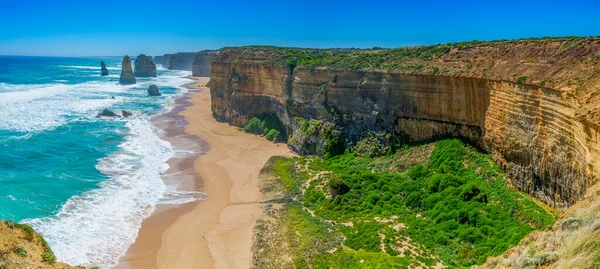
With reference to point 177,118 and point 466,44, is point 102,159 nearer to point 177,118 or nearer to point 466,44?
point 177,118

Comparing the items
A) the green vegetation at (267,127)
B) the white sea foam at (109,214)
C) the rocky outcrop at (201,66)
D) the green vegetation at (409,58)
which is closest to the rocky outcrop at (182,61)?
the rocky outcrop at (201,66)

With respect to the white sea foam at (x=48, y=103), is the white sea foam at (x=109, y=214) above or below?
below

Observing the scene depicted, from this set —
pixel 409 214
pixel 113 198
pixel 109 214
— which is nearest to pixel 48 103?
pixel 113 198

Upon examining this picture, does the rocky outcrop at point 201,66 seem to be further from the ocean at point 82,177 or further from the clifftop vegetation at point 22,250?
the clifftop vegetation at point 22,250

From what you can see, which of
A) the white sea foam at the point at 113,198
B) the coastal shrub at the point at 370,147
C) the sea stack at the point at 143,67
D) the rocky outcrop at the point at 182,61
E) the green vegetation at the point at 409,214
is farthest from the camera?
the rocky outcrop at the point at 182,61

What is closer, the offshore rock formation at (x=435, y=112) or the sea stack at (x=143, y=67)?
the offshore rock formation at (x=435, y=112)

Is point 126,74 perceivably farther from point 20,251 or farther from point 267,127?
point 20,251

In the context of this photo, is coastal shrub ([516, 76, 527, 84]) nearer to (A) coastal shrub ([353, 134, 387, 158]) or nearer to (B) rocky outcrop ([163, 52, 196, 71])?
(A) coastal shrub ([353, 134, 387, 158])

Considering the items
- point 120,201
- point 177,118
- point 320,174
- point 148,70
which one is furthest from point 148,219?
point 148,70
